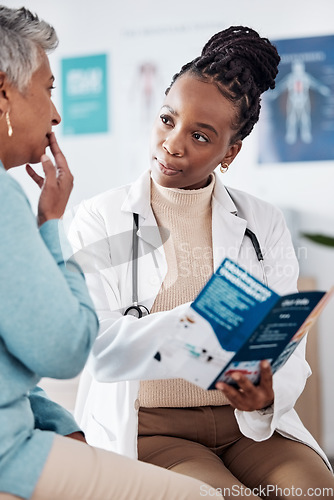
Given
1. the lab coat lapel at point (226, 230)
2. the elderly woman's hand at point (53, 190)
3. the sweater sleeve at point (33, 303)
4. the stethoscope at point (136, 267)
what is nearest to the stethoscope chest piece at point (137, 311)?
the stethoscope at point (136, 267)

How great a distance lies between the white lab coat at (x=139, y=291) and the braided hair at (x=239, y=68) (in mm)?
244

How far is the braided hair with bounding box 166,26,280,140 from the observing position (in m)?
1.66

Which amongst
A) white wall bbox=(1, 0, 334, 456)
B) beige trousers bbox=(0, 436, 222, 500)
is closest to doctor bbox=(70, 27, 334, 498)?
beige trousers bbox=(0, 436, 222, 500)

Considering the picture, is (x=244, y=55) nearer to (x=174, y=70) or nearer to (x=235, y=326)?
(x=235, y=326)

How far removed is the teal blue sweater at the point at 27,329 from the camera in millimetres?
962

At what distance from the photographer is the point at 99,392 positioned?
5.23 feet

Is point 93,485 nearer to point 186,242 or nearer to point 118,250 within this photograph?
point 118,250

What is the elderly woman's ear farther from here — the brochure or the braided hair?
the braided hair

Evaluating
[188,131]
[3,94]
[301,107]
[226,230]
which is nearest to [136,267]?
[226,230]

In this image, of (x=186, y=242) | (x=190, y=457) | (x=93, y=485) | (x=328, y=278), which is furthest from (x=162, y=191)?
(x=328, y=278)

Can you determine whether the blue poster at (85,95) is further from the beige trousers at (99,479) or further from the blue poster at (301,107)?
the beige trousers at (99,479)

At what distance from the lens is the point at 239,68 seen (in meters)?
1.66

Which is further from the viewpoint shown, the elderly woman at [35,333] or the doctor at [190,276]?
the doctor at [190,276]

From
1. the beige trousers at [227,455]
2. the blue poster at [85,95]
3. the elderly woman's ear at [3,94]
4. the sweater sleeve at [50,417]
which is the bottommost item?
the beige trousers at [227,455]
